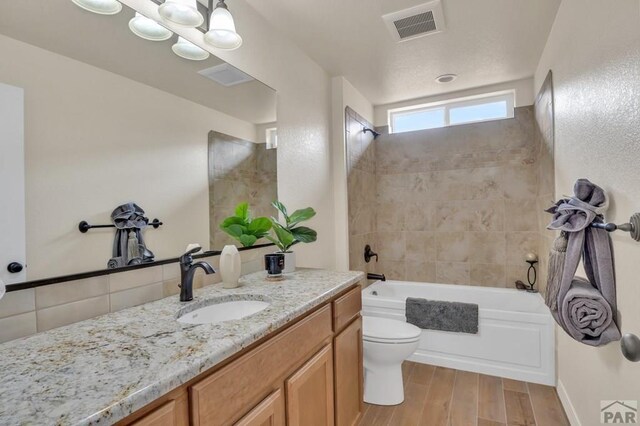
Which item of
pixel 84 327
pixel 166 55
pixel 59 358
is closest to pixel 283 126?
pixel 166 55

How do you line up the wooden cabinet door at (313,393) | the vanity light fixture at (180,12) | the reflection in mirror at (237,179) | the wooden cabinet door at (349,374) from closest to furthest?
the wooden cabinet door at (313,393) → the vanity light fixture at (180,12) → the wooden cabinet door at (349,374) → the reflection in mirror at (237,179)

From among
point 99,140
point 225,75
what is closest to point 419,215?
point 225,75

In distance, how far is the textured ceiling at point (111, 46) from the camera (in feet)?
3.27

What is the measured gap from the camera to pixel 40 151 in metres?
1.00

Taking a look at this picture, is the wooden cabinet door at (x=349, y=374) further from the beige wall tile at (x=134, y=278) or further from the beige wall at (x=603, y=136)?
the beige wall at (x=603, y=136)

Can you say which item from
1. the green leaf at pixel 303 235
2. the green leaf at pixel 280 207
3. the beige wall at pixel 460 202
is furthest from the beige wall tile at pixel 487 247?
the green leaf at pixel 280 207

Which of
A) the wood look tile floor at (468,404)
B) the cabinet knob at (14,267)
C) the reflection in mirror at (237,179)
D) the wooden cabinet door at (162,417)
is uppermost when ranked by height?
the reflection in mirror at (237,179)

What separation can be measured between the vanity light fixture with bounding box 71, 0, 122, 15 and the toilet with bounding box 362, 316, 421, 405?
6.90ft

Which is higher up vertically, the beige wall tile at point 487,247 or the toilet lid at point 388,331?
the beige wall tile at point 487,247

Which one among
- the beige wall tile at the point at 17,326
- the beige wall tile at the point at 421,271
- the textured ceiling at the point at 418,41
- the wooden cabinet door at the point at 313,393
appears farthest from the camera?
the beige wall tile at the point at 421,271

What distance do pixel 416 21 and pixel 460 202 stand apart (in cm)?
191

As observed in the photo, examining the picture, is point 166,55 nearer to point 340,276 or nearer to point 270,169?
point 270,169

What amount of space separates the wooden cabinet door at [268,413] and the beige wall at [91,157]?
0.72 meters

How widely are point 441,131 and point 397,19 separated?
5.44 ft
